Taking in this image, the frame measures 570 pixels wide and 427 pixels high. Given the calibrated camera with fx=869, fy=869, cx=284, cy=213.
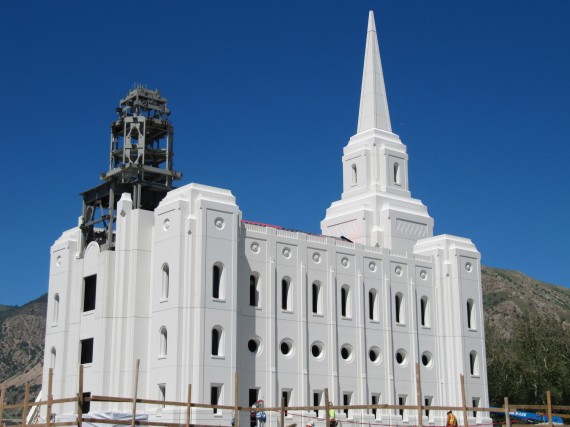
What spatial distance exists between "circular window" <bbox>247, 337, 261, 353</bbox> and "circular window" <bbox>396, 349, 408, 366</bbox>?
12.4 metres

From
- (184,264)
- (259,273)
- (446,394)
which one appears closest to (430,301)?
(446,394)

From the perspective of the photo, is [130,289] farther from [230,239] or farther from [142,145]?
[142,145]

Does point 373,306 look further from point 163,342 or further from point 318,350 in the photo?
point 163,342

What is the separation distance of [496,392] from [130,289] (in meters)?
41.4

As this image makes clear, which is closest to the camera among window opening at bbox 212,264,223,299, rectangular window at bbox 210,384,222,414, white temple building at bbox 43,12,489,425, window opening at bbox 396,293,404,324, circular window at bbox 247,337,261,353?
rectangular window at bbox 210,384,222,414

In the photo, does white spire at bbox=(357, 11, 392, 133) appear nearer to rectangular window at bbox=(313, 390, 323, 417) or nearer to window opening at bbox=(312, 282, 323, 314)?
window opening at bbox=(312, 282, 323, 314)

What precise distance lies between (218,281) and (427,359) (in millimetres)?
19638

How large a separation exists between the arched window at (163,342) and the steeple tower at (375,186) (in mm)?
20182

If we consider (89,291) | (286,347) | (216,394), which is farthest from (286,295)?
(89,291)

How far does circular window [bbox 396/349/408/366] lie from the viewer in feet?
205

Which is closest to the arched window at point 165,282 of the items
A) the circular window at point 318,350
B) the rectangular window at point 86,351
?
the rectangular window at point 86,351

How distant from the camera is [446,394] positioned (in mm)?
63594

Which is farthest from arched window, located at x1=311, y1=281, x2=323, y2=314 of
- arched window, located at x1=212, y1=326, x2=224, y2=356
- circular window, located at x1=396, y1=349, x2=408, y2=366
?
arched window, located at x1=212, y1=326, x2=224, y2=356

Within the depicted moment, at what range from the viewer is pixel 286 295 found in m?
57.6
